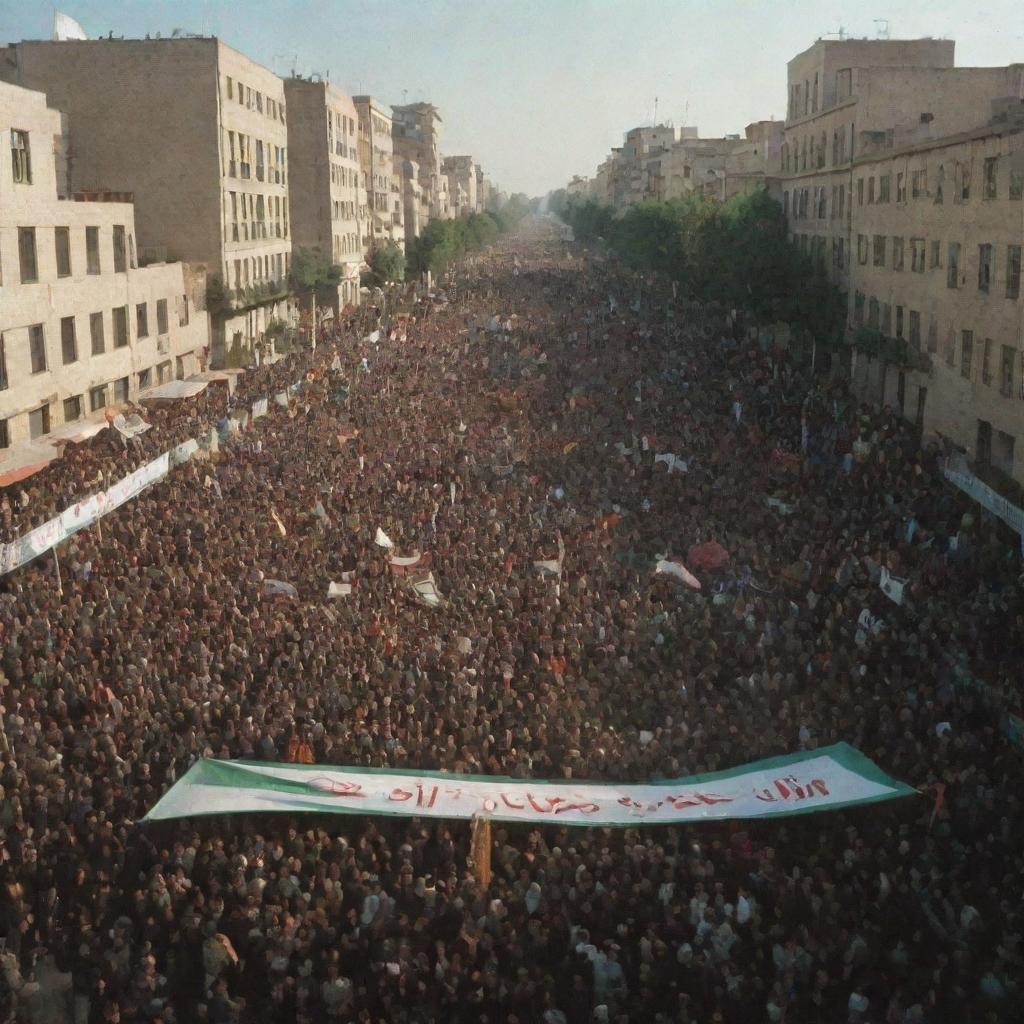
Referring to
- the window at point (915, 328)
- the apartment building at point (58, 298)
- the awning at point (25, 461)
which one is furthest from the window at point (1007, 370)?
the apartment building at point (58, 298)

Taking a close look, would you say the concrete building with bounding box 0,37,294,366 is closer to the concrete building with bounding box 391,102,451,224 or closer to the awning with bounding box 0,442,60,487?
the awning with bounding box 0,442,60,487

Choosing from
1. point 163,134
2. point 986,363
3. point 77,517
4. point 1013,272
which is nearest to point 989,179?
point 1013,272

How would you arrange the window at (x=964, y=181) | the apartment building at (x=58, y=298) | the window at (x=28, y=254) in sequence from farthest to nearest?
1. the window at (x=964, y=181)
2. the window at (x=28, y=254)
3. the apartment building at (x=58, y=298)

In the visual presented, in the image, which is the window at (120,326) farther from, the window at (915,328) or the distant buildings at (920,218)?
the window at (915,328)

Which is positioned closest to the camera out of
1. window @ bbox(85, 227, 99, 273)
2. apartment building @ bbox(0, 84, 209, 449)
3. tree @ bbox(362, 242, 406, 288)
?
apartment building @ bbox(0, 84, 209, 449)

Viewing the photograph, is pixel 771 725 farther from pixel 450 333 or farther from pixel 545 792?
pixel 450 333

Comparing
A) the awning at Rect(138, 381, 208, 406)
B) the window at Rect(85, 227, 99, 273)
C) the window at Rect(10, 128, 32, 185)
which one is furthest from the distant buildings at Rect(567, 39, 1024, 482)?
the window at Rect(10, 128, 32, 185)
